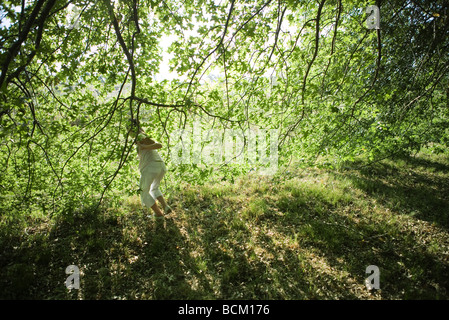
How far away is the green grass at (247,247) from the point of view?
332cm

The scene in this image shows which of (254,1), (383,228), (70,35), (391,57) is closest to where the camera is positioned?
(70,35)

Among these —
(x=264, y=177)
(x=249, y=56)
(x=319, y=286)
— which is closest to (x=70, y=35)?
(x=249, y=56)

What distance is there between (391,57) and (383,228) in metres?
3.84

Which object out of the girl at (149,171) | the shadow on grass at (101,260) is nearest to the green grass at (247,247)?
the shadow on grass at (101,260)

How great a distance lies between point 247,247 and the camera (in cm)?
415

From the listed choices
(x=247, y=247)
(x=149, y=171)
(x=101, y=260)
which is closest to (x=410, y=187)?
(x=247, y=247)

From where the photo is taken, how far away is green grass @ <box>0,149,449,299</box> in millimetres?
3316

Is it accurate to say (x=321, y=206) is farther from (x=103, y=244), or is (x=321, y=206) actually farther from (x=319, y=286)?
(x=103, y=244)

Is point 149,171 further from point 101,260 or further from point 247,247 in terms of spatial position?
point 247,247

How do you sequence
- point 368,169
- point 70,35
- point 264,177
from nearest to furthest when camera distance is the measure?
point 70,35 → point 264,177 → point 368,169

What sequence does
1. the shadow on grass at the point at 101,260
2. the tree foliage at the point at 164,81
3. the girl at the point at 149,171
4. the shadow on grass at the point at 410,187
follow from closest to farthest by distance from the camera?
the tree foliage at the point at 164,81 → the shadow on grass at the point at 101,260 → the girl at the point at 149,171 → the shadow on grass at the point at 410,187

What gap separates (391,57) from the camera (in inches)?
191

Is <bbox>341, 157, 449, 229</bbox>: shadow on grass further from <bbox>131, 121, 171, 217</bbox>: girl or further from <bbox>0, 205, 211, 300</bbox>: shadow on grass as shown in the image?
<bbox>131, 121, 171, 217</bbox>: girl

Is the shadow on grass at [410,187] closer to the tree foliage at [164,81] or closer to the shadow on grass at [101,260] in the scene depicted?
the tree foliage at [164,81]
